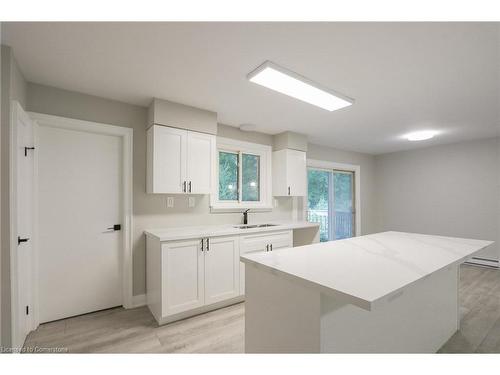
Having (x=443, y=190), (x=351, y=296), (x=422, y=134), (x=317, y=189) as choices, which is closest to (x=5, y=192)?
(x=351, y=296)

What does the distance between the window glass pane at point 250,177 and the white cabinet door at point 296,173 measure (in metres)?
0.50

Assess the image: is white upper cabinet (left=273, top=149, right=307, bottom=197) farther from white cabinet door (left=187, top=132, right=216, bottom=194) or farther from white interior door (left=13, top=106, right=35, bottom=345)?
white interior door (left=13, top=106, right=35, bottom=345)

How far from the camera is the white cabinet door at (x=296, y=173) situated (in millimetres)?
3964

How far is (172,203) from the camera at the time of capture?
120 inches

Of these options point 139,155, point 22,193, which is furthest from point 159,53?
point 22,193

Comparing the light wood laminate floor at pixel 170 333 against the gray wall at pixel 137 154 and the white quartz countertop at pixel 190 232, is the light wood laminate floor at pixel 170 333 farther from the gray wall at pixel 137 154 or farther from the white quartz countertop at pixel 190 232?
the white quartz countertop at pixel 190 232

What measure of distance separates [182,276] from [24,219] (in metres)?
1.44

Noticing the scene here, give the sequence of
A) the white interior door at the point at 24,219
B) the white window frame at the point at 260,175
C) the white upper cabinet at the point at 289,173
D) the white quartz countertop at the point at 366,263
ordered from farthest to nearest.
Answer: the white upper cabinet at the point at 289,173 → the white window frame at the point at 260,175 → the white interior door at the point at 24,219 → the white quartz countertop at the point at 366,263

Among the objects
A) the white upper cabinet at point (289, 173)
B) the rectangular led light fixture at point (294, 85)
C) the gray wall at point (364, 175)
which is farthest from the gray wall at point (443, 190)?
the rectangular led light fixture at point (294, 85)

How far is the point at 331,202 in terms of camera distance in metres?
5.52

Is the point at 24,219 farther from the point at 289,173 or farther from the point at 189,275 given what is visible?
the point at 289,173

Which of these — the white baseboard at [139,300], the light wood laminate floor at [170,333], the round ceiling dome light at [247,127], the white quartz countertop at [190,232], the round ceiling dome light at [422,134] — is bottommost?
the light wood laminate floor at [170,333]
